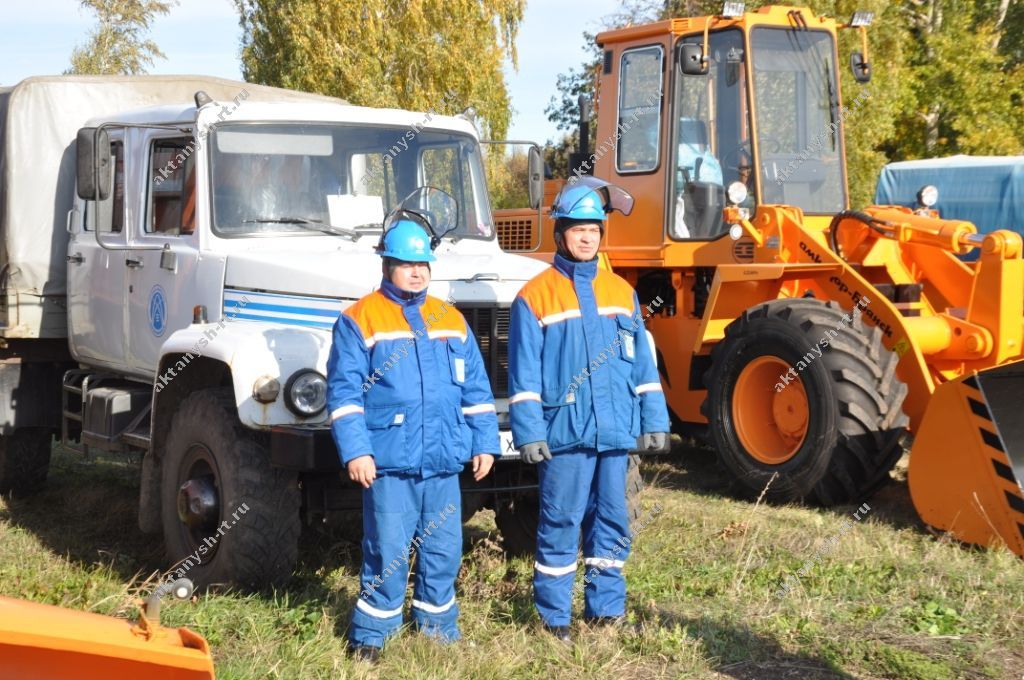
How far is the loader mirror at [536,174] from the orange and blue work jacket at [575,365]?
212cm

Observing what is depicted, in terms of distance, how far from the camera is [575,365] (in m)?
4.91

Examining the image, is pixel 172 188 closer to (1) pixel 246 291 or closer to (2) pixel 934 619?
(1) pixel 246 291

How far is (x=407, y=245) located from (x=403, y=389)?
548 mm

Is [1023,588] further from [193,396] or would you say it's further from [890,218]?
[193,396]

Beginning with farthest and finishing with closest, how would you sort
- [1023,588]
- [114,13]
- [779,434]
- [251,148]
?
[114,13] → [779,434] → [251,148] → [1023,588]

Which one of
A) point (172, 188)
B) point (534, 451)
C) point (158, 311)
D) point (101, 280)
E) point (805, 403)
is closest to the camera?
point (534, 451)

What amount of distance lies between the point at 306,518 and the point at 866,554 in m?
2.81

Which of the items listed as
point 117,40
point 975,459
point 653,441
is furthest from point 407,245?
point 117,40

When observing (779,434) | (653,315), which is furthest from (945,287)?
(653,315)

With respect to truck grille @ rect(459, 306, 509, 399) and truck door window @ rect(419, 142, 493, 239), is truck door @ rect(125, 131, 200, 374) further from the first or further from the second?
truck grille @ rect(459, 306, 509, 399)

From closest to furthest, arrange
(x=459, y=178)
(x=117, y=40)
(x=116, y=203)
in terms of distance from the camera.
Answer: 1. (x=459, y=178)
2. (x=116, y=203)
3. (x=117, y=40)

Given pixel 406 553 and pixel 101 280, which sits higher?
pixel 101 280

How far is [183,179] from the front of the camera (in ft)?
20.9

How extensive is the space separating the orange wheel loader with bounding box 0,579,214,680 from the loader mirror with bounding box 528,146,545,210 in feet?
14.7
